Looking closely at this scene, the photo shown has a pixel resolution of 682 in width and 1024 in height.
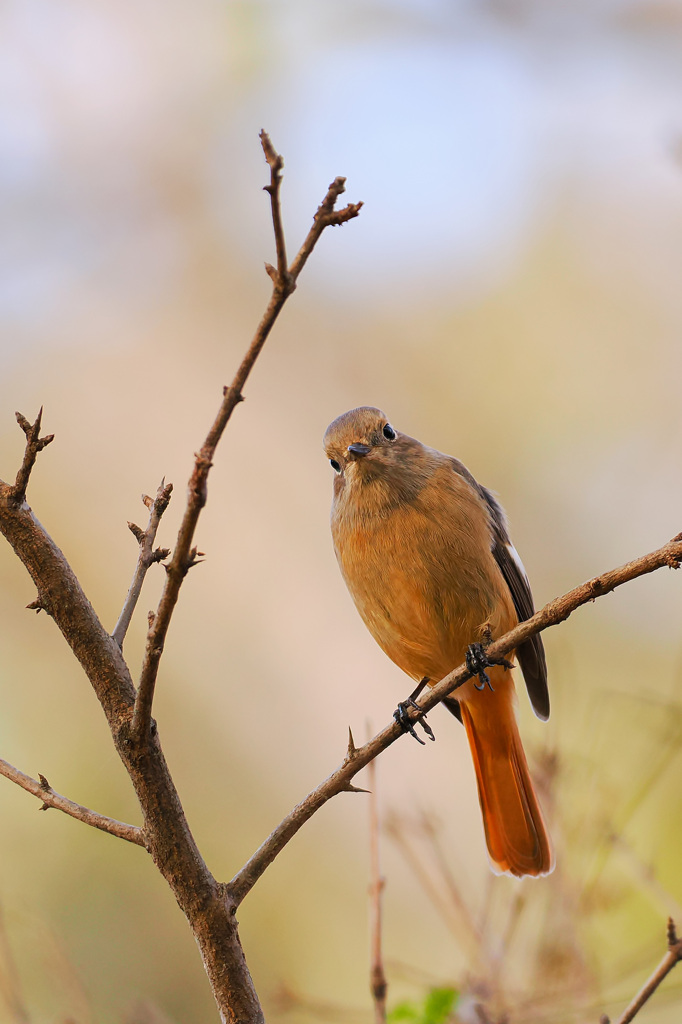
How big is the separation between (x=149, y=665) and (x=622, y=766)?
107 inches

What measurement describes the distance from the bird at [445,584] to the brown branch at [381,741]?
81cm

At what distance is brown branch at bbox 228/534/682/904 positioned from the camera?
168 cm

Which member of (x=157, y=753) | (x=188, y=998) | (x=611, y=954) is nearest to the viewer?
(x=157, y=753)

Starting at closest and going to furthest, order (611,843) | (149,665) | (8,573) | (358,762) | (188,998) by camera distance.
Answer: (149,665) → (358,762) → (611,843) → (188,998) → (8,573)

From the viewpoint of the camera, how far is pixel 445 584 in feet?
10.0

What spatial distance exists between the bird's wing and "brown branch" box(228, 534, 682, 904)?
138cm

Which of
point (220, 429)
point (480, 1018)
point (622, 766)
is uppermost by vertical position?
point (622, 766)

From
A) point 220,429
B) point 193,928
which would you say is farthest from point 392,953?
point 220,429

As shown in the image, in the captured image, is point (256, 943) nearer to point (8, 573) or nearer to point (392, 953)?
point (392, 953)

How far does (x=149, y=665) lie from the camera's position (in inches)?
64.3

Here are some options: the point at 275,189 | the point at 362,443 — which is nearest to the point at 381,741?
the point at 275,189

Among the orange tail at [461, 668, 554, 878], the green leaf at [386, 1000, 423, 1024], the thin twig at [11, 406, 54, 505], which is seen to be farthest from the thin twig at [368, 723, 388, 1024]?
the orange tail at [461, 668, 554, 878]

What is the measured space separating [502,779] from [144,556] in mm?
2110

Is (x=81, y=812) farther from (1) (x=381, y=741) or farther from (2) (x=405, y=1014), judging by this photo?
(2) (x=405, y=1014)
